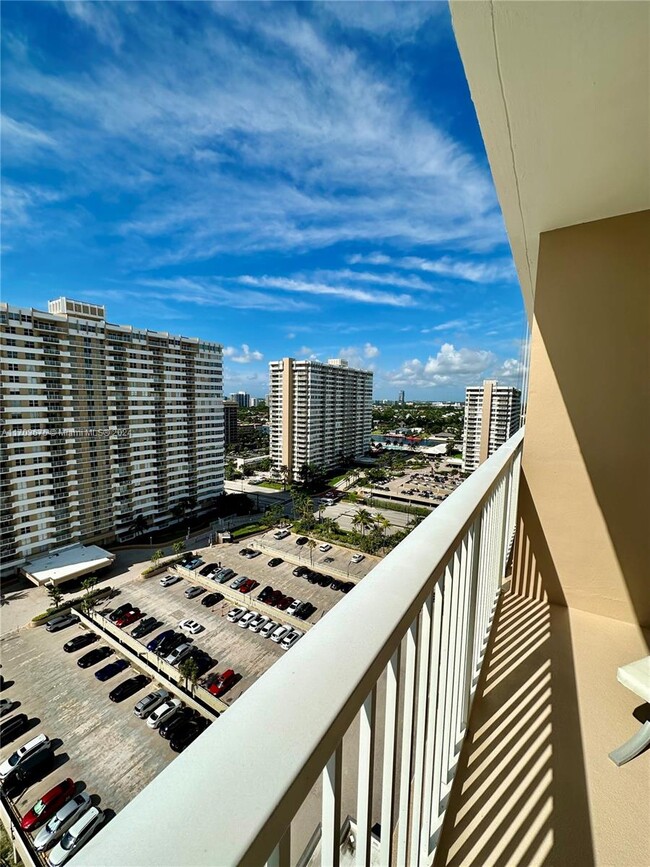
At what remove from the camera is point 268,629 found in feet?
37.0

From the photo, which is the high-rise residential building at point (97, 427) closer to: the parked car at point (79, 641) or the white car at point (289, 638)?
the parked car at point (79, 641)

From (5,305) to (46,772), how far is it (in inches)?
570

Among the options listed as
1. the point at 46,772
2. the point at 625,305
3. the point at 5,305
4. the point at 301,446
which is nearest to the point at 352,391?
the point at 301,446

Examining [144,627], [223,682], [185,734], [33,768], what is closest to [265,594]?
[144,627]

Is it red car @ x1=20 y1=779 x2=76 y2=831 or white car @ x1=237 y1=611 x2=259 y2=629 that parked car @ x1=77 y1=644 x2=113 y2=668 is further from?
white car @ x1=237 y1=611 x2=259 y2=629

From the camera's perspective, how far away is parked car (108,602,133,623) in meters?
11.8

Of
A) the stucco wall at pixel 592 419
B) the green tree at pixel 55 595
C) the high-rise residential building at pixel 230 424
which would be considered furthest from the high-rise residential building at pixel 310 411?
the stucco wall at pixel 592 419

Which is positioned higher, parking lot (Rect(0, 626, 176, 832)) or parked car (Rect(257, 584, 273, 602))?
parked car (Rect(257, 584, 273, 602))

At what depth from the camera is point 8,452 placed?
14188mm

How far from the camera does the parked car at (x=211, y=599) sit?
12.7 metres

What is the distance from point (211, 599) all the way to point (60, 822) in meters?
6.71

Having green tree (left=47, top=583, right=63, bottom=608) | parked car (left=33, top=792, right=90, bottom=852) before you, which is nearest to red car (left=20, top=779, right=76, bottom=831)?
parked car (left=33, top=792, right=90, bottom=852)

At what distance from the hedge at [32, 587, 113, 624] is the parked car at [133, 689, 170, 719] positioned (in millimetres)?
5250

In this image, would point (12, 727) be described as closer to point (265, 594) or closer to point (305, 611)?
point (265, 594)
